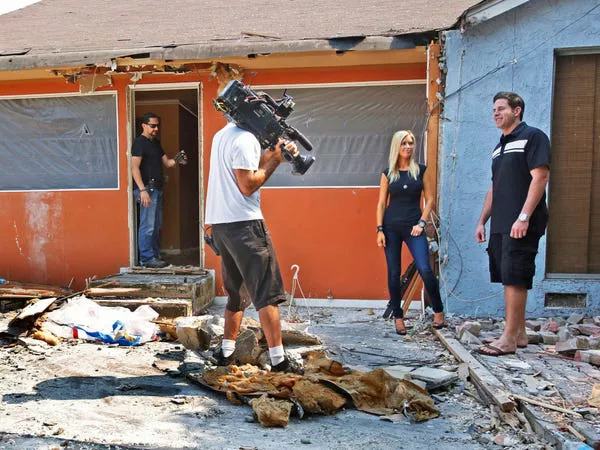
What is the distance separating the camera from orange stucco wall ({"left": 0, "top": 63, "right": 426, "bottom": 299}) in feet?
22.1

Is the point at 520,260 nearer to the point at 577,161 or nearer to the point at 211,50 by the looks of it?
the point at 577,161

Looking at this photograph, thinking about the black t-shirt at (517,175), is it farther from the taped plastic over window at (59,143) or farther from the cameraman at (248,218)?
the taped plastic over window at (59,143)

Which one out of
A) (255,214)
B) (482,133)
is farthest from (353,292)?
(255,214)

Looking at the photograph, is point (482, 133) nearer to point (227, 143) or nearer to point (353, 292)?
point (353, 292)

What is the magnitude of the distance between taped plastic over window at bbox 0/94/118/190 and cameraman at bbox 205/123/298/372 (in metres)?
3.89

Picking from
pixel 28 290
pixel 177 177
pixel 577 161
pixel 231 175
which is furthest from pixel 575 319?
pixel 177 177

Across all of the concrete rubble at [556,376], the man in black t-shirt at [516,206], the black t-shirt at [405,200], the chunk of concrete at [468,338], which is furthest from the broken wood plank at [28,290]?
the man in black t-shirt at [516,206]

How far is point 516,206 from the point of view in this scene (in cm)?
427

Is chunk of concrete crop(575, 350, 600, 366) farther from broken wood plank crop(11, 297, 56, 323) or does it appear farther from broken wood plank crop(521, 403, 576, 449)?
broken wood plank crop(11, 297, 56, 323)

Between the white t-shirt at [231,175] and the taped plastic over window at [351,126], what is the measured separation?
3.01 m

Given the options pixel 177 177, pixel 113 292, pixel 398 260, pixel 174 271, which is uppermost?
pixel 177 177

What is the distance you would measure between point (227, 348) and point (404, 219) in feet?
6.95

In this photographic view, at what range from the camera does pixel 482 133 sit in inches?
230

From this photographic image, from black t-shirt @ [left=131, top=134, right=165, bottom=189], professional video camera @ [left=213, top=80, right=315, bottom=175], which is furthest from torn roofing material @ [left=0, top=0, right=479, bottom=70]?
professional video camera @ [left=213, top=80, right=315, bottom=175]
